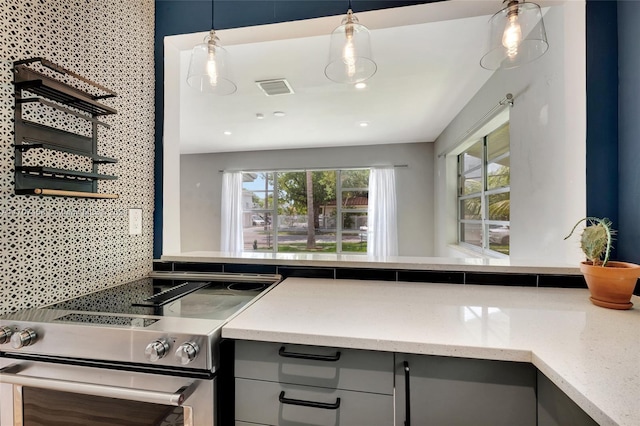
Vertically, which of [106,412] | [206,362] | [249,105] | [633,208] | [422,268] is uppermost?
[249,105]

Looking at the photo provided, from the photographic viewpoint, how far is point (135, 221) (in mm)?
1434

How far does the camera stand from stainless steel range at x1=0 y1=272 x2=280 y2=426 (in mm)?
780

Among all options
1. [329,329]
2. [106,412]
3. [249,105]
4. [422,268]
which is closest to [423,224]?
[249,105]

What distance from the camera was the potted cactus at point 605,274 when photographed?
37.0 inches

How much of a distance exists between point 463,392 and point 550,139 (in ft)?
4.70

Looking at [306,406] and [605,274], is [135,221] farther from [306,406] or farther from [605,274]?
[605,274]

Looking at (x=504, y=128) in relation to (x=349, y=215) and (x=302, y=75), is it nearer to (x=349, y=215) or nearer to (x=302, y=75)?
(x=302, y=75)

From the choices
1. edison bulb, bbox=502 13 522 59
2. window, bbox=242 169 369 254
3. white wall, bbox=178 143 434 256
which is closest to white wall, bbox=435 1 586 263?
edison bulb, bbox=502 13 522 59

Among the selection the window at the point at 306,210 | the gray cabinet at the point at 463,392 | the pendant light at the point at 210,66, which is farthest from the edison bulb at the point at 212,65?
the window at the point at 306,210

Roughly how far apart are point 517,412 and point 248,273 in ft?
3.83

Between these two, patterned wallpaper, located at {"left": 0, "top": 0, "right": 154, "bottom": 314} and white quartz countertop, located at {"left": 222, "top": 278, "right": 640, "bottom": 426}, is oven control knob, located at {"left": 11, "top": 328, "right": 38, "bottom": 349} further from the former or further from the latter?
white quartz countertop, located at {"left": 222, "top": 278, "right": 640, "bottom": 426}

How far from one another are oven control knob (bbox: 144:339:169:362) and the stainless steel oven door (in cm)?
8

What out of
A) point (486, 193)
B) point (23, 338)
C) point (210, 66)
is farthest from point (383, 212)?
point (23, 338)

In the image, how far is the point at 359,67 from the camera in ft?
3.79
